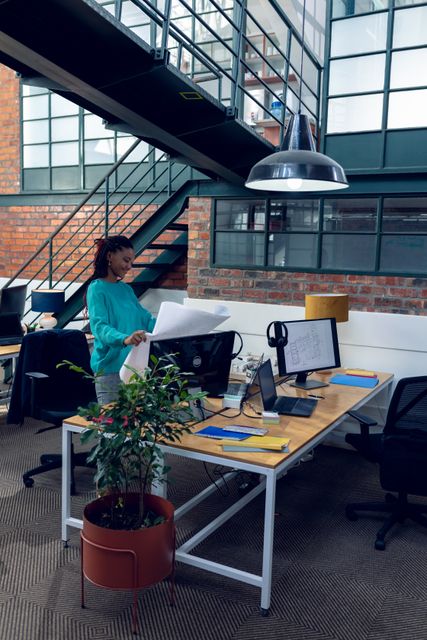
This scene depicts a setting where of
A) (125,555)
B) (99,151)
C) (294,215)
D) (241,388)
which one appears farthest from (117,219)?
(125,555)

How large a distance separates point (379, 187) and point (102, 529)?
11.1 ft

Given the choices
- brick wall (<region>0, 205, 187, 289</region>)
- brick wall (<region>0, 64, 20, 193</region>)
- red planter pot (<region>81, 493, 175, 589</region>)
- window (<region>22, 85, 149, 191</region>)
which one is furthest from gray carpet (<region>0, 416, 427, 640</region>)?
brick wall (<region>0, 64, 20, 193</region>)

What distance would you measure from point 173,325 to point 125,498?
2.64 ft

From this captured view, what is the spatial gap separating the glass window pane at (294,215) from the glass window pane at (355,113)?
659 mm

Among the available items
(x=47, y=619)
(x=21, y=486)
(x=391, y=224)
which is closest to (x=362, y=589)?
(x=47, y=619)

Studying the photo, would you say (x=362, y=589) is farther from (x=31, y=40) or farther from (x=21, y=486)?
(x=31, y=40)

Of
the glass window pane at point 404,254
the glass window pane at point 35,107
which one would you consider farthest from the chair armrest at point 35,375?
the glass window pane at point 35,107

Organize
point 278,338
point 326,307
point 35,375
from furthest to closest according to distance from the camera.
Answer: point 326,307 → point 278,338 → point 35,375

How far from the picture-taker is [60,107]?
274 inches

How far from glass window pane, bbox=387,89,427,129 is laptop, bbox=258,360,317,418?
250cm

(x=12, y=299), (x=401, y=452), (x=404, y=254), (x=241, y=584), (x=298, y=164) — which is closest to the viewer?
(x=241, y=584)

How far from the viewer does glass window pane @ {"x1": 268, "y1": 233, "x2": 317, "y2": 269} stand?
4.87 m

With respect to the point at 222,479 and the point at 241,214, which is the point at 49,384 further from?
the point at 241,214

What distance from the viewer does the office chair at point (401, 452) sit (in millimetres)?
3059
